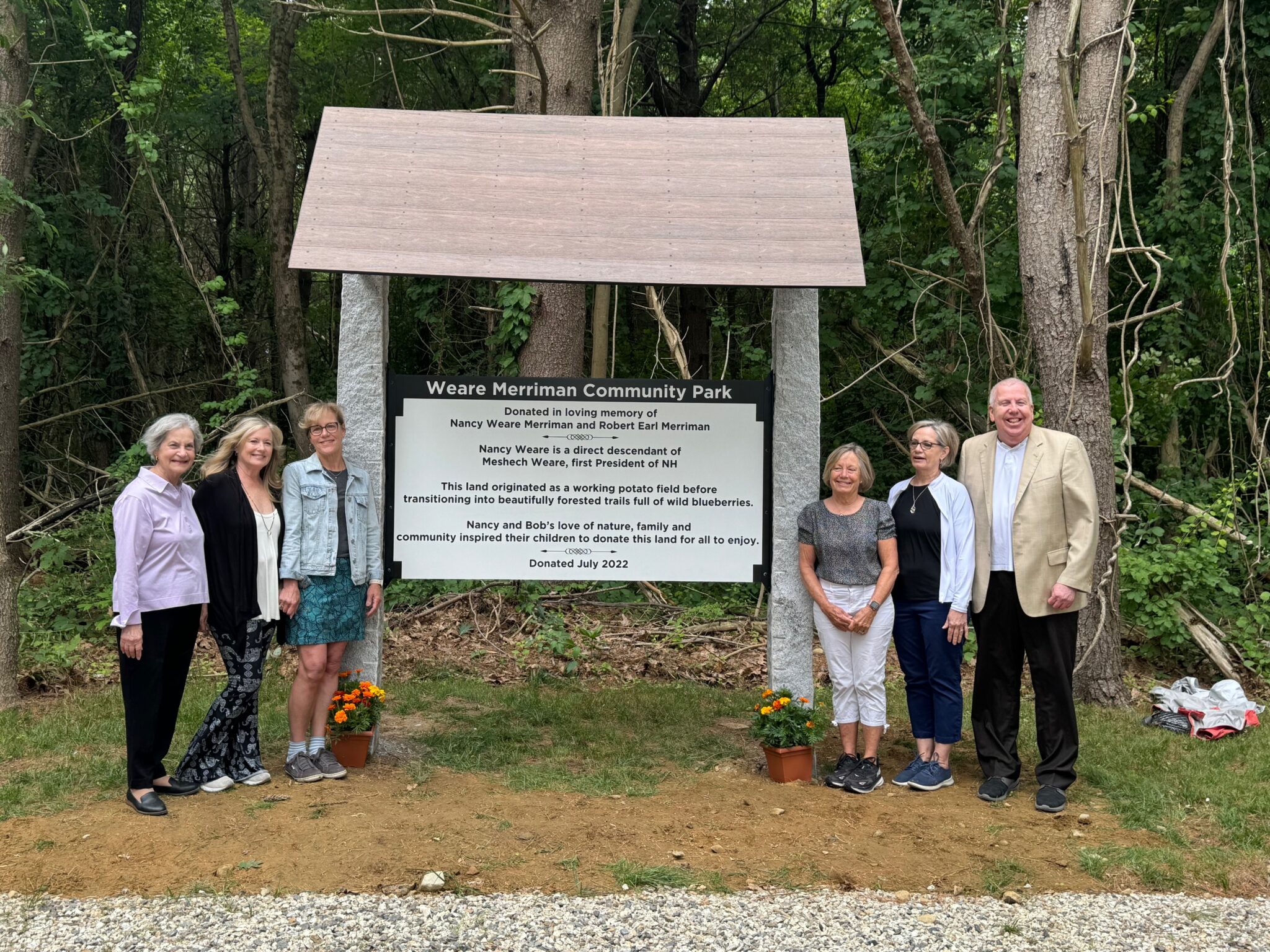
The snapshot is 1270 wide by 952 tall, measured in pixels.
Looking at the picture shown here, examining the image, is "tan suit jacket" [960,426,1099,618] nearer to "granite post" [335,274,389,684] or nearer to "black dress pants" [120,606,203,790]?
"granite post" [335,274,389,684]

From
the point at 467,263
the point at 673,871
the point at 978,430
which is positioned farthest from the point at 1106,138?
the point at 673,871

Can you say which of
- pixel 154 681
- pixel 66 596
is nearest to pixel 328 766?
pixel 154 681

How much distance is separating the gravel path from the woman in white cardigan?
1.26 metres

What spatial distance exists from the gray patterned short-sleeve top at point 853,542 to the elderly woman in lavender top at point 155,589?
2863mm

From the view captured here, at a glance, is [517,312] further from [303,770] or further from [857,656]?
[857,656]

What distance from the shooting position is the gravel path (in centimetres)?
347

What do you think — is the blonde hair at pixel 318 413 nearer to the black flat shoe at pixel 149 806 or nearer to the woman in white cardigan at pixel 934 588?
the black flat shoe at pixel 149 806

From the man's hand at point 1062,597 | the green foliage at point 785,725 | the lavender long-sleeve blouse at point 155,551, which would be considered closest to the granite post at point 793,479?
the green foliage at point 785,725

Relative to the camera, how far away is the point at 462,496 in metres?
5.47

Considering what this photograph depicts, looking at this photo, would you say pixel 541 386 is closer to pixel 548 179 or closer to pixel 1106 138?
pixel 548 179

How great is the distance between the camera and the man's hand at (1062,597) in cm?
483

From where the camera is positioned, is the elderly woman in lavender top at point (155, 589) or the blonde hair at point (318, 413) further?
the blonde hair at point (318, 413)

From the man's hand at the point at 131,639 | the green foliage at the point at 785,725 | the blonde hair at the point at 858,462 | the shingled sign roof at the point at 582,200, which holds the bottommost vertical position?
the green foliage at the point at 785,725

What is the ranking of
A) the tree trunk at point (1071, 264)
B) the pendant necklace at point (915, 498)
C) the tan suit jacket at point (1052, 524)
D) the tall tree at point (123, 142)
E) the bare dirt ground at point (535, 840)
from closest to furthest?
the bare dirt ground at point (535, 840), the tan suit jacket at point (1052, 524), the pendant necklace at point (915, 498), the tree trunk at point (1071, 264), the tall tree at point (123, 142)
